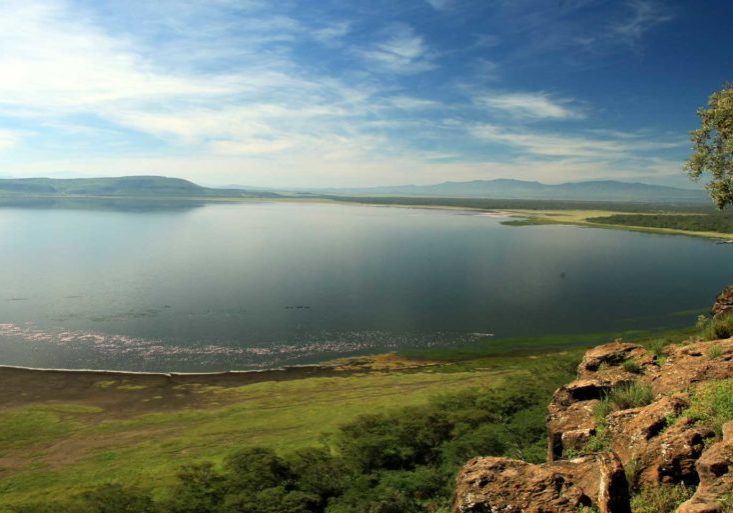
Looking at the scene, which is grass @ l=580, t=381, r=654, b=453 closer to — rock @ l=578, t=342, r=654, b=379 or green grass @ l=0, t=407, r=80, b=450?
rock @ l=578, t=342, r=654, b=379

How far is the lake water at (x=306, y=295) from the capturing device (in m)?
45.6

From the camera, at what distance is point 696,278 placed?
7825cm

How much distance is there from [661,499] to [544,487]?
251 centimetres

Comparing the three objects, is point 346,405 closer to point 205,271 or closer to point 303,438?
point 303,438

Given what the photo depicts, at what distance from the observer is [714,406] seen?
12125 millimetres

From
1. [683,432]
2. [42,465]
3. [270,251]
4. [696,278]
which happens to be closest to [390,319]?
[42,465]

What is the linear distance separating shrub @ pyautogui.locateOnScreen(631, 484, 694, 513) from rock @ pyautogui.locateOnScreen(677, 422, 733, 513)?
1.19m

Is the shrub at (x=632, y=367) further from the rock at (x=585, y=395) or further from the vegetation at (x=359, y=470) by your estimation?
the vegetation at (x=359, y=470)

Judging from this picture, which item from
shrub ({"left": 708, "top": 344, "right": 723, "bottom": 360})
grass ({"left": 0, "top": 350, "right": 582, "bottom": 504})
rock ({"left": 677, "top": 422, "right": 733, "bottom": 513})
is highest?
shrub ({"left": 708, "top": 344, "right": 723, "bottom": 360})

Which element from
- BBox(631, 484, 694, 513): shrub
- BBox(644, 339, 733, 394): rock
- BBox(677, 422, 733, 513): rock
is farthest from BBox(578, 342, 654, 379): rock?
BBox(677, 422, 733, 513): rock

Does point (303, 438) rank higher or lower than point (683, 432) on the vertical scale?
lower

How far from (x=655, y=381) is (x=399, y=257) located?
78346 mm

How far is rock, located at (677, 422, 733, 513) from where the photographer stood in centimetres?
838

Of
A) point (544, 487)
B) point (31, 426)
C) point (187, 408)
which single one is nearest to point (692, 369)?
point (544, 487)
